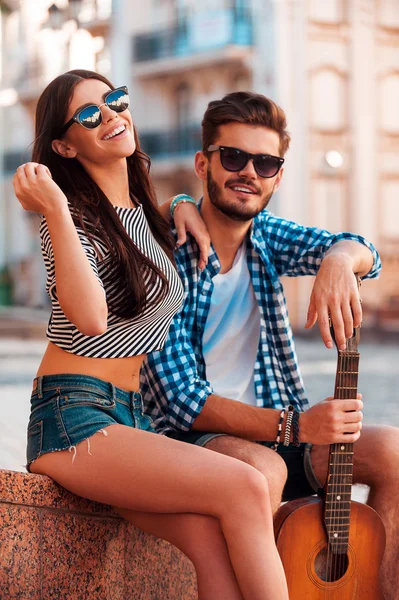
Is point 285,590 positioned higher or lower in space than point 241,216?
lower

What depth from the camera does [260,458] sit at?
325 cm

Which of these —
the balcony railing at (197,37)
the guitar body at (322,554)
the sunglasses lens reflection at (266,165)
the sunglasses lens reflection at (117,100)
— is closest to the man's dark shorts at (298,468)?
the guitar body at (322,554)

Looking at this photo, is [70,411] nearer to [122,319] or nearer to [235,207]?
[122,319]

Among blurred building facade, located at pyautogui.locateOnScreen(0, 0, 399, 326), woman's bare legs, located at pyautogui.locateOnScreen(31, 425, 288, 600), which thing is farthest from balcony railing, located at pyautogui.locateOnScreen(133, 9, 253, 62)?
woman's bare legs, located at pyautogui.locateOnScreen(31, 425, 288, 600)

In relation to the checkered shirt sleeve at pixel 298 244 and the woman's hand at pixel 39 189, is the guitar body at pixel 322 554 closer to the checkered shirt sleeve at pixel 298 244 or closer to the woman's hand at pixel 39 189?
the checkered shirt sleeve at pixel 298 244

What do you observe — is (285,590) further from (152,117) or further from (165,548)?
(152,117)

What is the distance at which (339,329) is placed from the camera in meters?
3.21

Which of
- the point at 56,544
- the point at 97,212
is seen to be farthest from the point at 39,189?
the point at 56,544

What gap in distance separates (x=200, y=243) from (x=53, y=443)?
0.94 meters

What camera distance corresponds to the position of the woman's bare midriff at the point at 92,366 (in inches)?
A: 119

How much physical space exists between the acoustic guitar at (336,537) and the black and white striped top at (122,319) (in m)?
0.56

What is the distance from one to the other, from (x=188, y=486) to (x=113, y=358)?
0.47 metres

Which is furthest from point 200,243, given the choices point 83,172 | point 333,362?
point 333,362

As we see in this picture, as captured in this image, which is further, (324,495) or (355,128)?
(355,128)
